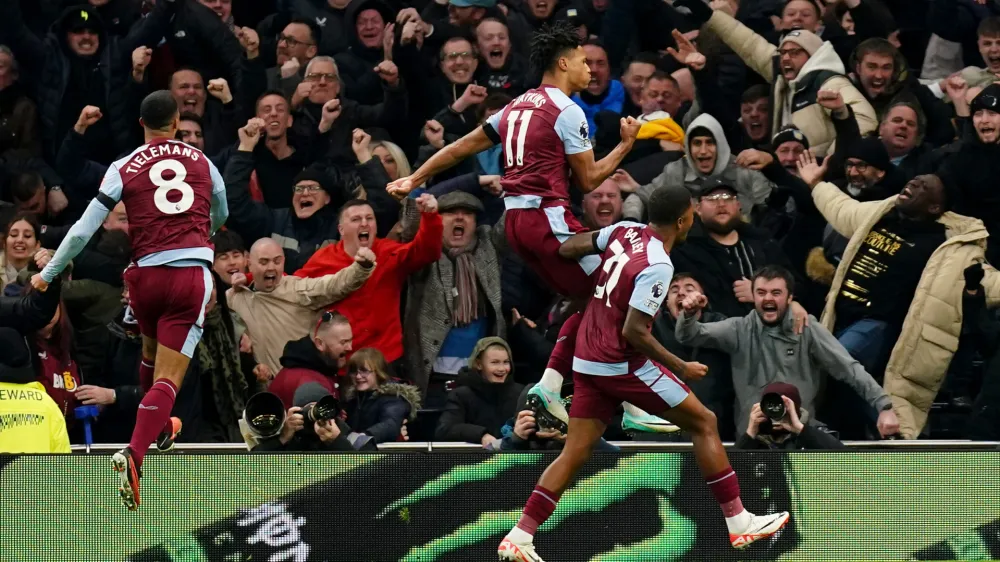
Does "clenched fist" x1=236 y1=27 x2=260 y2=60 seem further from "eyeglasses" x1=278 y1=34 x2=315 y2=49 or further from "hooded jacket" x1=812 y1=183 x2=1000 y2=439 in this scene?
"hooded jacket" x1=812 y1=183 x2=1000 y2=439

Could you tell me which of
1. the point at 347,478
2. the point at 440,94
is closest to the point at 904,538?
the point at 347,478

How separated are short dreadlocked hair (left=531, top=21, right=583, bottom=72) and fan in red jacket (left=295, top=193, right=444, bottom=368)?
2.74 m

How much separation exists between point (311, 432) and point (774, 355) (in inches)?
124

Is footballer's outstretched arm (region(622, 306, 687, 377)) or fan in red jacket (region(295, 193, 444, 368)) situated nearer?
footballer's outstretched arm (region(622, 306, 687, 377))

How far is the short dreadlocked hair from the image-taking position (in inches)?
393

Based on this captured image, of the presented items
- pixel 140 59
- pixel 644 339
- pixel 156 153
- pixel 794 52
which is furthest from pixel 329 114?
pixel 644 339

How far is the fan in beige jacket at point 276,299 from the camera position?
41.5 ft

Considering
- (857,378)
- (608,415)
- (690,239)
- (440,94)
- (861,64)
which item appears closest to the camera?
(608,415)

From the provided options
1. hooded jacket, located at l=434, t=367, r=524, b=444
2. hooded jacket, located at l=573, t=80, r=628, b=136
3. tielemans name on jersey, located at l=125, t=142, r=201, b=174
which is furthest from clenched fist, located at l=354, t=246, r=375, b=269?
hooded jacket, located at l=573, t=80, r=628, b=136

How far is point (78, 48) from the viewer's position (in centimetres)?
1519

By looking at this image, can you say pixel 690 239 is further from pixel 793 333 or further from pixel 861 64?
pixel 861 64

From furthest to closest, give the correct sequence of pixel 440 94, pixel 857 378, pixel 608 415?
1. pixel 440 94
2. pixel 857 378
3. pixel 608 415

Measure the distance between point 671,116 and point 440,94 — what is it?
6.33 feet

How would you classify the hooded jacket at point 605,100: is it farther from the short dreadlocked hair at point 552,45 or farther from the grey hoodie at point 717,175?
the short dreadlocked hair at point 552,45
